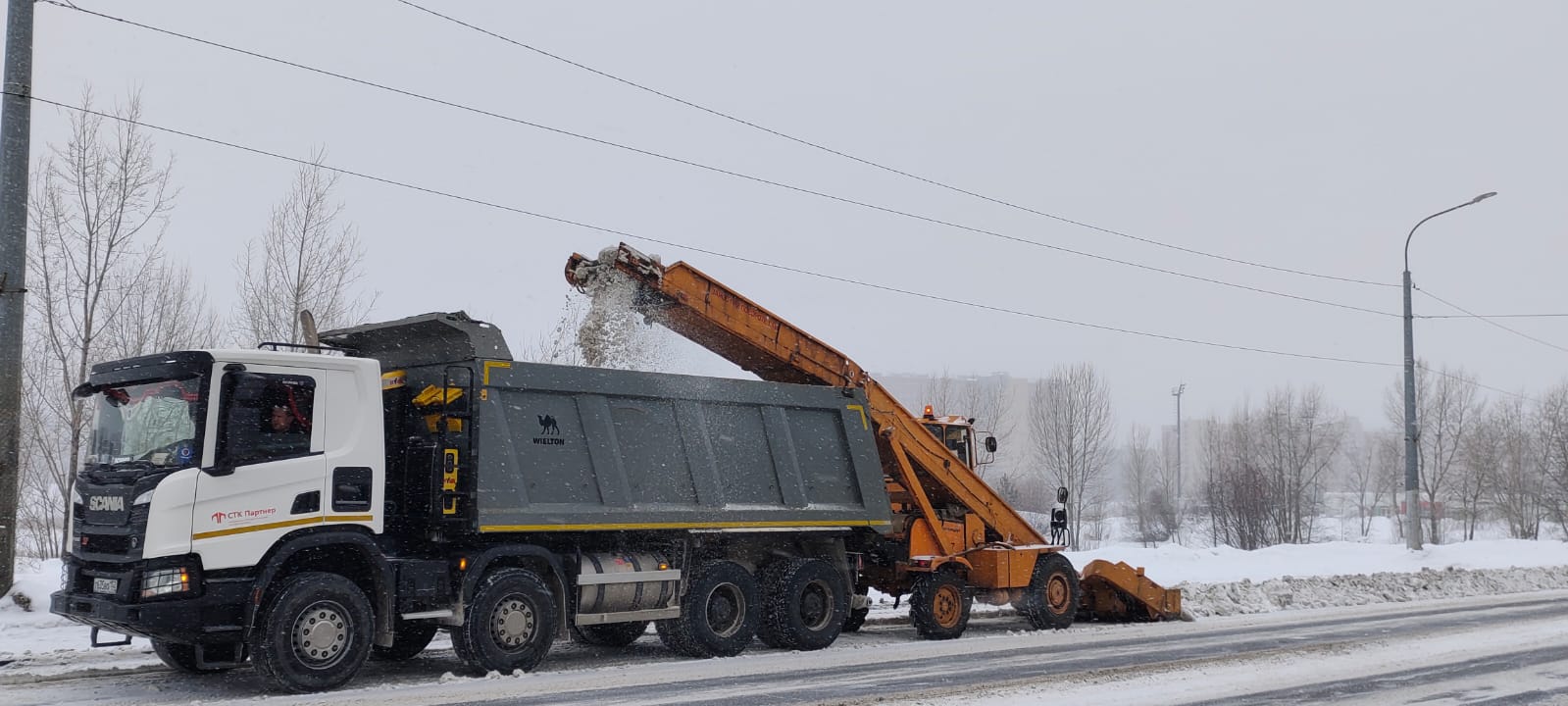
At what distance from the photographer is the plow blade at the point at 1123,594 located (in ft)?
52.7

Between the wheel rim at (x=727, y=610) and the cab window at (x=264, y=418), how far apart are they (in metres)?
4.47

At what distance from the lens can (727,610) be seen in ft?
40.9

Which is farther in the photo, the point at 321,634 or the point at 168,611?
the point at 321,634

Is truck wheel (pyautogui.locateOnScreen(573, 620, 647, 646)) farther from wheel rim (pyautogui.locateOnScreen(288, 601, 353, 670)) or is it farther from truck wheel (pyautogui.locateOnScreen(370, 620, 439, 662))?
wheel rim (pyautogui.locateOnScreen(288, 601, 353, 670))

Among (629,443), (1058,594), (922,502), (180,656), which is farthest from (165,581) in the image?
(1058,594)

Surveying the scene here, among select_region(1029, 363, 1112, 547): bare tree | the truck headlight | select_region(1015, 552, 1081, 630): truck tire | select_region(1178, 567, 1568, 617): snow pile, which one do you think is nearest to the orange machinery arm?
select_region(1015, 552, 1081, 630): truck tire

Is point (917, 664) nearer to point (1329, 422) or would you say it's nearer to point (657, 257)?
point (657, 257)

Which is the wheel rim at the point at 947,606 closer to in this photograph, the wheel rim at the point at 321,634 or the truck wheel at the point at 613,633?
the truck wheel at the point at 613,633

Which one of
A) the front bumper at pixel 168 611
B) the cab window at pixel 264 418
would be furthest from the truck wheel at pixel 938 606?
the front bumper at pixel 168 611

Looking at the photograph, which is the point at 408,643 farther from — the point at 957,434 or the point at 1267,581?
the point at 1267,581

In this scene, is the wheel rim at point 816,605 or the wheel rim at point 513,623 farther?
the wheel rim at point 816,605

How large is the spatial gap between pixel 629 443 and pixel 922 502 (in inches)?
181

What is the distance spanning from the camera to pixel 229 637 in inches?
360

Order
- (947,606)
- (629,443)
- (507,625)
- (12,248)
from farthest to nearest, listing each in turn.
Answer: (947,606) → (12,248) → (629,443) → (507,625)
